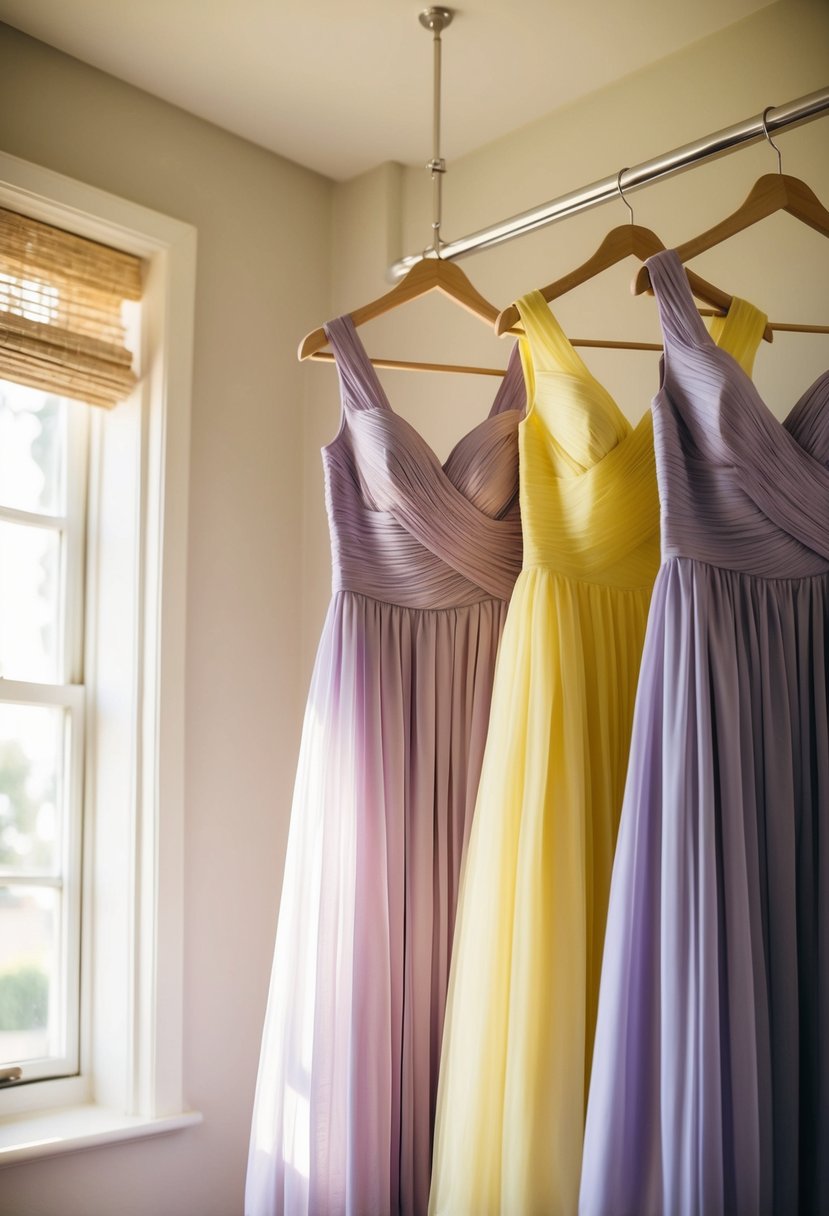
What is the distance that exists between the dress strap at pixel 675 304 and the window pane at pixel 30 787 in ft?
4.29

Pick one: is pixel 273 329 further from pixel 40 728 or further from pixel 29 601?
pixel 40 728

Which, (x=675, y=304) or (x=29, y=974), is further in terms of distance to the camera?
(x=29, y=974)

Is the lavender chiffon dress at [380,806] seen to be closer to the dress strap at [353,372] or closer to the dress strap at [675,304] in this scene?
the dress strap at [353,372]

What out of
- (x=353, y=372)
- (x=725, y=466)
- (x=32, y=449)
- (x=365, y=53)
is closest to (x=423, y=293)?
(x=353, y=372)

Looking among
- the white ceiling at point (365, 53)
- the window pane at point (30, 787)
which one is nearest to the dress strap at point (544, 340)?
the white ceiling at point (365, 53)

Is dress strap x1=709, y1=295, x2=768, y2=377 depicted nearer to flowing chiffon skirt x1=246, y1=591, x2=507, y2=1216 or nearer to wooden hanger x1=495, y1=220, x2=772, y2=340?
wooden hanger x1=495, y1=220, x2=772, y2=340

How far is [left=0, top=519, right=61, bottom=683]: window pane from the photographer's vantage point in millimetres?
2018

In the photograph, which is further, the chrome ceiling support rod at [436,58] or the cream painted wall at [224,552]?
the cream painted wall at [224,552]

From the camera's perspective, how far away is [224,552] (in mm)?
2156

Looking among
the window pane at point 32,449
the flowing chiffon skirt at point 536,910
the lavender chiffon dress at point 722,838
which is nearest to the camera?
the lavender chiffon dress at point 722,838

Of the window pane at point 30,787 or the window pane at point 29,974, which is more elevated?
the window pane at point 30,787

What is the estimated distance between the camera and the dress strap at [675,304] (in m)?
1.25

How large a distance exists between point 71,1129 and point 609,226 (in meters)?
1.75

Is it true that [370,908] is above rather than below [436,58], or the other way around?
below
